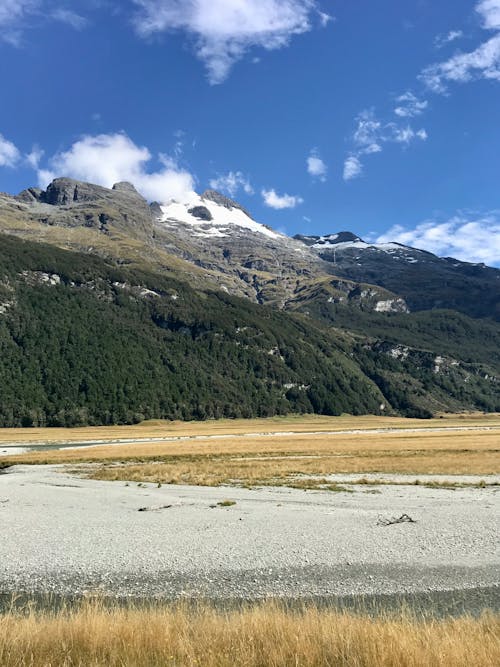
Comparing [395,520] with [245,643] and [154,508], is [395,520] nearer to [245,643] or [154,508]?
[154,508]

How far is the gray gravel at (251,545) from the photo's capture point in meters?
15.5

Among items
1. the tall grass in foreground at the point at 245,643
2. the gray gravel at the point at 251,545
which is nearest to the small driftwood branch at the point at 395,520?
the gray gravel at the point at 251,545

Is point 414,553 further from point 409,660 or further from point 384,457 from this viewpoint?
point 384,457

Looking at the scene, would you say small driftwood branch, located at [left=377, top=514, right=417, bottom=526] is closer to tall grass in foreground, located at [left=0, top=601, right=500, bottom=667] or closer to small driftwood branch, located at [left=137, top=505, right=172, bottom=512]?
small driftwood branch, located at [left=137, top=505, right=172, bottom=512]

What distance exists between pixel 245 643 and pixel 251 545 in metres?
12.7

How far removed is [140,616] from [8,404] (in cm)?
20463

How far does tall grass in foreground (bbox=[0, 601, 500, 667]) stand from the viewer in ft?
23.1

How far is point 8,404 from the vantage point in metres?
190

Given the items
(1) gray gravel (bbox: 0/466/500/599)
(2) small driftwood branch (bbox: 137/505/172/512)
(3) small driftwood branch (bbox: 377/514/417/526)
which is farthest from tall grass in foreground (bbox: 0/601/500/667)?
(2) small driftwood branch (bbox: 137/505/172/512)

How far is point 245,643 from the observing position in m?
7.91

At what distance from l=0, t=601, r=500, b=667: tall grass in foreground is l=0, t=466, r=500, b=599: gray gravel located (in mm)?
6344

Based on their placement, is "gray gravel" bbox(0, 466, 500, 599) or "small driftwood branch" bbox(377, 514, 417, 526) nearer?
"gray gravel" bbox(0, 466, 500, 599)

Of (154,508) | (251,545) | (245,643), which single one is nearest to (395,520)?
(251,545)

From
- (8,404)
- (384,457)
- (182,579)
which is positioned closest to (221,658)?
(182,579)
